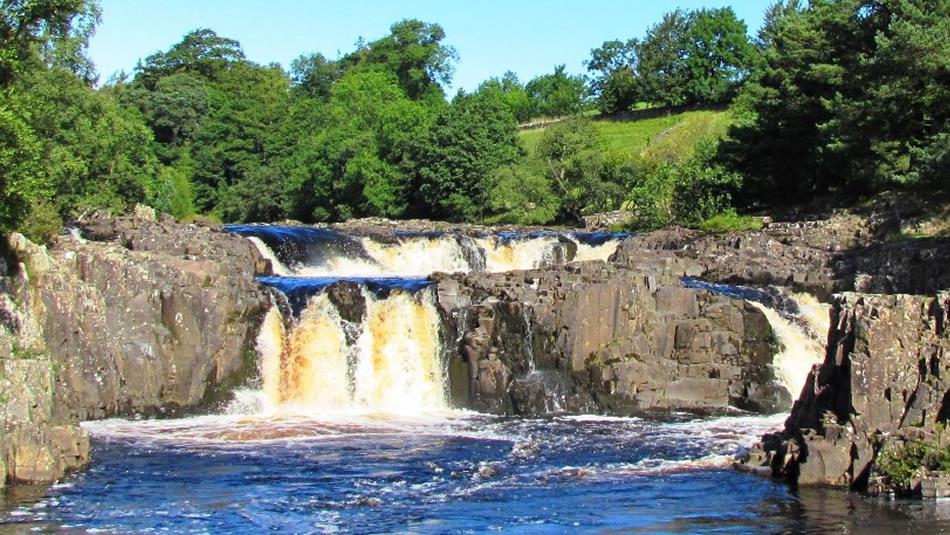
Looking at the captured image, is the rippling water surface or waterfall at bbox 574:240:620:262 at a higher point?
waterfall at bbox 574:240:620:262

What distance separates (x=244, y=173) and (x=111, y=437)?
63.6 metres

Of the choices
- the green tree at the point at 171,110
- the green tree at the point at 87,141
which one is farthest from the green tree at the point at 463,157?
the green tree at the point at 171,110

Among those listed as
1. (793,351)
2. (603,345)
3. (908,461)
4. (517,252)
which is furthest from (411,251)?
(908,461)

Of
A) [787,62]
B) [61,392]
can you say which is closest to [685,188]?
[787,62]

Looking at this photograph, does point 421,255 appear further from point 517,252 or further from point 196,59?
point 196,59

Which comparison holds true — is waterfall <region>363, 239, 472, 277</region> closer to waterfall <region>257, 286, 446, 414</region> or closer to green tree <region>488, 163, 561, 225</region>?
waterfall <region>257, 286, 446, 414</region>

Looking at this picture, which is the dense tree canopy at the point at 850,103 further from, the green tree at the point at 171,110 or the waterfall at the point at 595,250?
the green tree at the point at 171,110

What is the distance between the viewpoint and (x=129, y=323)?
124 feet

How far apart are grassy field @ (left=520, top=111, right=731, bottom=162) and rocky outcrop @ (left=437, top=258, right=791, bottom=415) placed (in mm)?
39491

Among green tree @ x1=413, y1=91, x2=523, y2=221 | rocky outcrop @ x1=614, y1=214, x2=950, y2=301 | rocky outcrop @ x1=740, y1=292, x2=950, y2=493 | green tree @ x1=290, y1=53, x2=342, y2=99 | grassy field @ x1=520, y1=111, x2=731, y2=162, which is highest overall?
green tree @ x1=290, y1=53, x2=342, y2=99

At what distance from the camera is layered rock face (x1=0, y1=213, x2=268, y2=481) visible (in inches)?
1400

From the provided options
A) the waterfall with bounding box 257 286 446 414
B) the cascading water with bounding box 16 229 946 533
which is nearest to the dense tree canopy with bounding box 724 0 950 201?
the cascading water with bounding box 16 229 946 533

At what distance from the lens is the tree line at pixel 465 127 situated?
175ft

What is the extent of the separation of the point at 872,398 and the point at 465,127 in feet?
170
